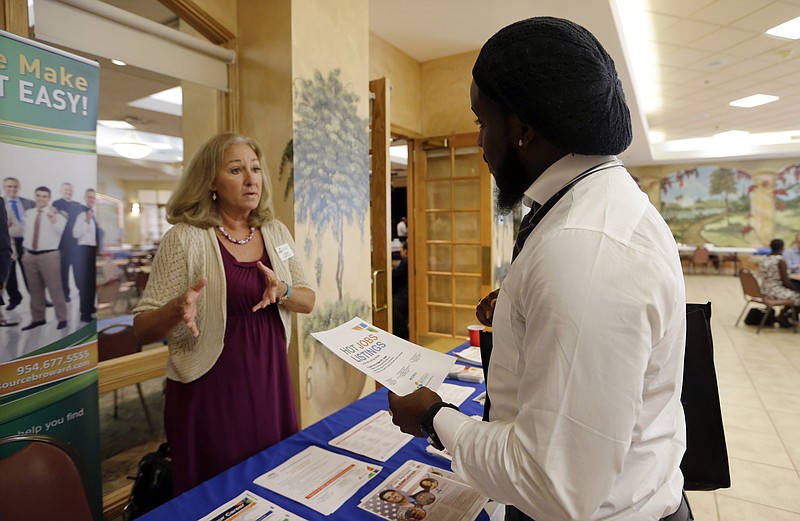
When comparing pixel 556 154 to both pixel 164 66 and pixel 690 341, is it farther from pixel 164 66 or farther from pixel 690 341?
pixel 164 66

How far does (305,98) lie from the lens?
280 centimetres

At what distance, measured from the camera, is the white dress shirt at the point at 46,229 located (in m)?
1.66

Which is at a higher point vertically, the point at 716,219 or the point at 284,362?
the point at 716,219

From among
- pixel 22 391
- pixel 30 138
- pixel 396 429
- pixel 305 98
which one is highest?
pixel 305 98

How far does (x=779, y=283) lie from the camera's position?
6.75 meters

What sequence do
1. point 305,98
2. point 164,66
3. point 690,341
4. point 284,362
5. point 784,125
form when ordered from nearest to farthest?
point 690,341 → point 284,362 → point 164,66 → point 305,98 → point 784,125

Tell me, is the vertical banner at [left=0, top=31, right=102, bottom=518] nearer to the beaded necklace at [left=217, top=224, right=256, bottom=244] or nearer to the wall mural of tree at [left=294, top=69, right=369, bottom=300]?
the beaded necklace at [left=217, top=224, right=256, bottom=244]

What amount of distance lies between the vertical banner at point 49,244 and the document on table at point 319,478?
101 centimetres

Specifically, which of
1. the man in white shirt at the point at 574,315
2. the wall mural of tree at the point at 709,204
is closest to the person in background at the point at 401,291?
the man in white shirt at the point at 574,315

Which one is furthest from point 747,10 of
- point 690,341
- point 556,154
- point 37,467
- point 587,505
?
point 37,467

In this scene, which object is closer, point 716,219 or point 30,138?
point 30,138

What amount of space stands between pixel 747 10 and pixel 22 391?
5.99 meters

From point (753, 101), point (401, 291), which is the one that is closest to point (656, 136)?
point (753, 101)

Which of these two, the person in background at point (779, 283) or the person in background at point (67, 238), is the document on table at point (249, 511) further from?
the person in background at point (779, 283)
